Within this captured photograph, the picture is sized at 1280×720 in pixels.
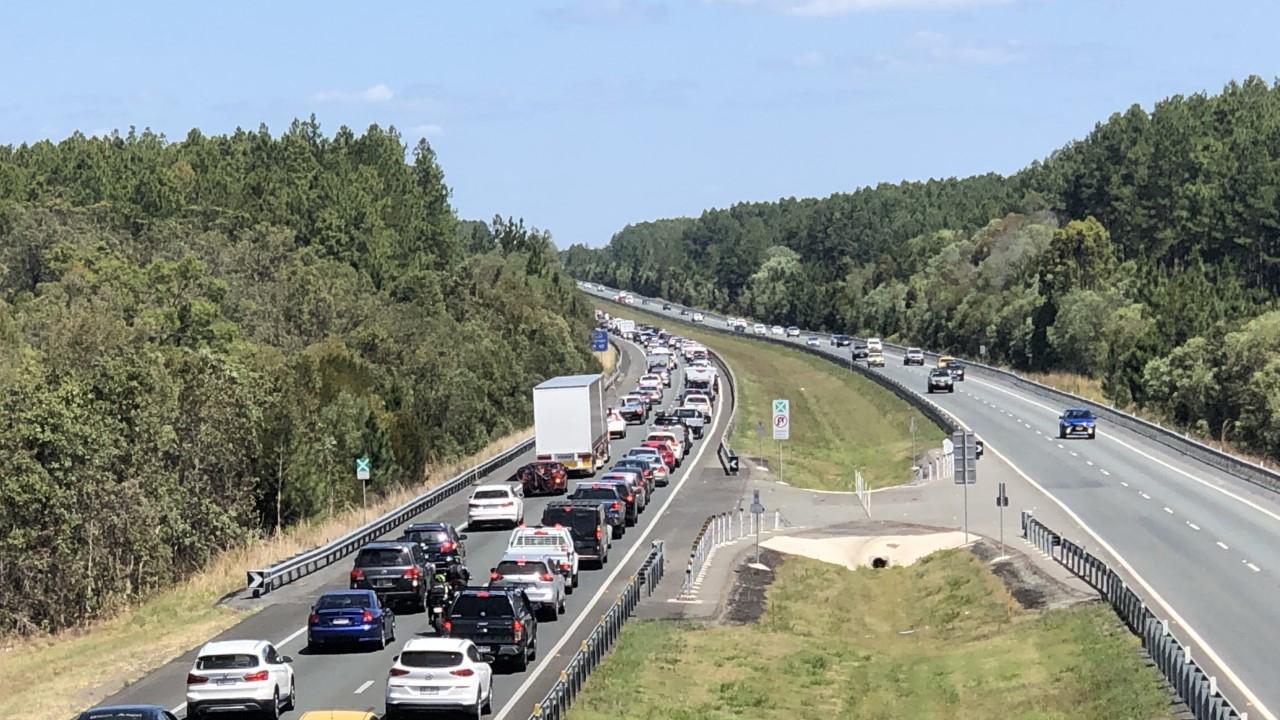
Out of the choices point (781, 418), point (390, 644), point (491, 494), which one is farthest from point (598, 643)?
point (781, 418)

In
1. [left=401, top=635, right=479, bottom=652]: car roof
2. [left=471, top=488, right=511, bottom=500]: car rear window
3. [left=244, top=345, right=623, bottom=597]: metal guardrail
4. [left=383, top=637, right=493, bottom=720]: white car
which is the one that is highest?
[left=401, top=635, right=479, bottom=652]: car roof

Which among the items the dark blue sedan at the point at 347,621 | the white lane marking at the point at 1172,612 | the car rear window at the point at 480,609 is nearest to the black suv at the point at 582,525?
the dark blue sedan at the point at 347,621

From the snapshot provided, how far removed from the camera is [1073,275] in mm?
147375

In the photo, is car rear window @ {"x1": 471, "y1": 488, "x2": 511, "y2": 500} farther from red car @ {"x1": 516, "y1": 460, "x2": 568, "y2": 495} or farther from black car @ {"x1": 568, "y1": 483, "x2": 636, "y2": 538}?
red car @ {"x1": 516, "y1": 460, "x2": 568, "y2": 495}

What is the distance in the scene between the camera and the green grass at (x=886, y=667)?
3359 centimetres

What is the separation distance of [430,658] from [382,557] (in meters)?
13.1

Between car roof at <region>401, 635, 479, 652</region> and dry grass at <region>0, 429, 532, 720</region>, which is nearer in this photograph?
car roof at <region>401, 635, 479, 652</region>

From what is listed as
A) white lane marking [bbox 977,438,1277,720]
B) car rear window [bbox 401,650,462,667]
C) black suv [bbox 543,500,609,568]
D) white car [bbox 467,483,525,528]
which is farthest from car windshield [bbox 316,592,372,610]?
white car [bbox 467,483,525,528]

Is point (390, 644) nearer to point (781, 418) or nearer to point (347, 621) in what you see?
point (347, 621)

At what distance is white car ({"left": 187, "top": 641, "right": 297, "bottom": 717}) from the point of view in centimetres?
2928

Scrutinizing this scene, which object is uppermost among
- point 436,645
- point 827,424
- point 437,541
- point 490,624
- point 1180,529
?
point 436,645

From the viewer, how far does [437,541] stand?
46.9m

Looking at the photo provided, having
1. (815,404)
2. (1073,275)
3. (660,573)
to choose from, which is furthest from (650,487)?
(1073,275)

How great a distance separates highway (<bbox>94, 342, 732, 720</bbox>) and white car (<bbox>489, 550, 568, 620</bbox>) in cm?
45
